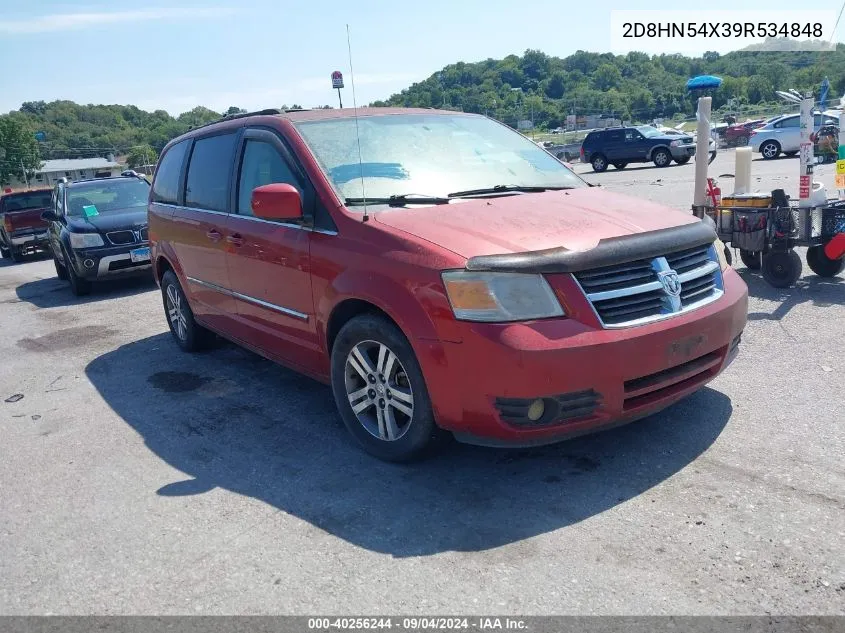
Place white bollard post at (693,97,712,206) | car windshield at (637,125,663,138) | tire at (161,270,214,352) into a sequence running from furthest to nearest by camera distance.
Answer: car windshield at (637,125,663,138), white bollard post at (693,97,712,206), tire at (161,270,214,352)

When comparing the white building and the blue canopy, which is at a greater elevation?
the blue canopy

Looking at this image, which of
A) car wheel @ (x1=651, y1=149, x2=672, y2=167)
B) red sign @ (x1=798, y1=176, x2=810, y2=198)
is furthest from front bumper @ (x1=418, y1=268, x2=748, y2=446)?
car wheel @ (x1=651, y1=149, x2=672, y2=167)

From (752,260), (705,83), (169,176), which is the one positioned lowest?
(752,260)

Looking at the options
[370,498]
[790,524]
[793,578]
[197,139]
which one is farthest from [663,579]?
[197,139]

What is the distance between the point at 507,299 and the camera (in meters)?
3.50

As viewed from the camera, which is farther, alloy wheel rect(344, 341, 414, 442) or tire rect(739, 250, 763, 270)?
tire rect(739, 250, 763, 270)

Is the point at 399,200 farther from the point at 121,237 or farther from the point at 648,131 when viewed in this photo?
the point at 648,131

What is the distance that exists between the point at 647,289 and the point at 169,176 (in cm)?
473

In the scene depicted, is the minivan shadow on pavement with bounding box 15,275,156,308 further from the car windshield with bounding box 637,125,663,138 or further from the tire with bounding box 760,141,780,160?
the tire with bounding box 760,141,780,160

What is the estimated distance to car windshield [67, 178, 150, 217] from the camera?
38.9ft

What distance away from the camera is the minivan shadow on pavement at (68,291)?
11.0 metres

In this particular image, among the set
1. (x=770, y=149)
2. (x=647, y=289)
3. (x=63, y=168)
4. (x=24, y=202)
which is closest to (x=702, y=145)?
(x=647, y=289)

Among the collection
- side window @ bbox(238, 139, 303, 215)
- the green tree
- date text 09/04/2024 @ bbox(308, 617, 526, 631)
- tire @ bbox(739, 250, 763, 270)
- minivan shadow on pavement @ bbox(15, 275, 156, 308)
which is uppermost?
the green tree

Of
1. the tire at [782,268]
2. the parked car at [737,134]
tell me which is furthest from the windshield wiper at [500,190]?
the parked car at [737,134]
